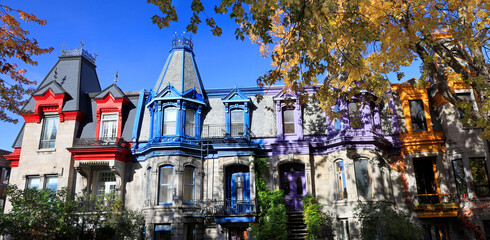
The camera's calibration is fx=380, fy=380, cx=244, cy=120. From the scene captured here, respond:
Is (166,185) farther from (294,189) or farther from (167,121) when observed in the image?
(294,189)

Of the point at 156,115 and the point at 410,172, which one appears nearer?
the point at 410,172

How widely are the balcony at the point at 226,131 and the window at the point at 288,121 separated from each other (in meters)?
2.08

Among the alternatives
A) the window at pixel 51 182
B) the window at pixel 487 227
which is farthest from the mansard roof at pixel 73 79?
the window at pixel 487 227

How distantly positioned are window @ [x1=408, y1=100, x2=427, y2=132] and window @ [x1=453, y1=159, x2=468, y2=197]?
257 cm

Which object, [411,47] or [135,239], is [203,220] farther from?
[411,47]

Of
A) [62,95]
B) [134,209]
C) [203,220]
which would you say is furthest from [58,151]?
[203,220]

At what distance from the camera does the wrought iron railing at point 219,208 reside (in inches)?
797

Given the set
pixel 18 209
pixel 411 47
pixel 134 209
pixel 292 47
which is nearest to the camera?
pixel 292 47

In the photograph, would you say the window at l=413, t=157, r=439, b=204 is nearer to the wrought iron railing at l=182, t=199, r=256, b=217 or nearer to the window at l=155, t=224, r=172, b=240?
the wrought iron railing at l=182, t=199, r=256, b=217

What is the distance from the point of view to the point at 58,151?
22234mm

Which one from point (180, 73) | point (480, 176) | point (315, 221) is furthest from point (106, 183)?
point (480, 176)

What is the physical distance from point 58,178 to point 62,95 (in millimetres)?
5025

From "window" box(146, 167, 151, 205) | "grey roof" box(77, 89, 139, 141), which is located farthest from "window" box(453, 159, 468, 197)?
"grey roof" box(77, 89, 139, 141)

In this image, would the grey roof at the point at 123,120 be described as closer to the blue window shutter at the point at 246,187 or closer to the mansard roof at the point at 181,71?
the mansard roof at the point at 181,71
